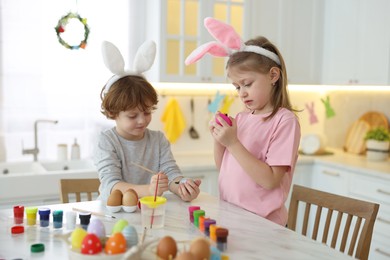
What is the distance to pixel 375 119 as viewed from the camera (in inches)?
142

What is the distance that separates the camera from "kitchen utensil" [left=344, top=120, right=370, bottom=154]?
358cm

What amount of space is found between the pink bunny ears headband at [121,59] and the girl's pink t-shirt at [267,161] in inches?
18.6

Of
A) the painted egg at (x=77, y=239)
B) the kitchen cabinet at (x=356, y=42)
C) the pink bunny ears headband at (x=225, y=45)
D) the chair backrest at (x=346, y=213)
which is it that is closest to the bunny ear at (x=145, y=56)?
the pink bunny ears headband at (x=225, y=45)

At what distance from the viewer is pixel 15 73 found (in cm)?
294

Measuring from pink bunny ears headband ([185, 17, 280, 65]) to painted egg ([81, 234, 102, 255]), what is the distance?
84 cm

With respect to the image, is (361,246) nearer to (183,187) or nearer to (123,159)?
(183,187)

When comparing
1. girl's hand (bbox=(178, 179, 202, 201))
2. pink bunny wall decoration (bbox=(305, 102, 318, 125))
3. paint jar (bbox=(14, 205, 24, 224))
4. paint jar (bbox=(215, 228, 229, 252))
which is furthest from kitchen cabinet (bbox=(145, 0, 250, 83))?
paint jar (bbox=(215, 228, 229, 252))

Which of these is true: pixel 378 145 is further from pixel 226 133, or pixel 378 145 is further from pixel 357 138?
pixel 226 133

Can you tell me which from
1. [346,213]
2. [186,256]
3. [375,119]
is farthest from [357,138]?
[186,256]

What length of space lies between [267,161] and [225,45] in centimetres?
46

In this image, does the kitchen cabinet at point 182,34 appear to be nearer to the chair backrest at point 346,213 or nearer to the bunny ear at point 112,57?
the bunny ear at point 112,57

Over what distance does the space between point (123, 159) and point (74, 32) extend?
1.24m

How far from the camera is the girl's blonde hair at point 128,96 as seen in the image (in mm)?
1726

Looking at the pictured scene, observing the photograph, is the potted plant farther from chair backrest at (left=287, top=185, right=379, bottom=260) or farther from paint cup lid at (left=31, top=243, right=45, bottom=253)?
paint cup lid at (left=31, top=243, right=45, bottom=253)
